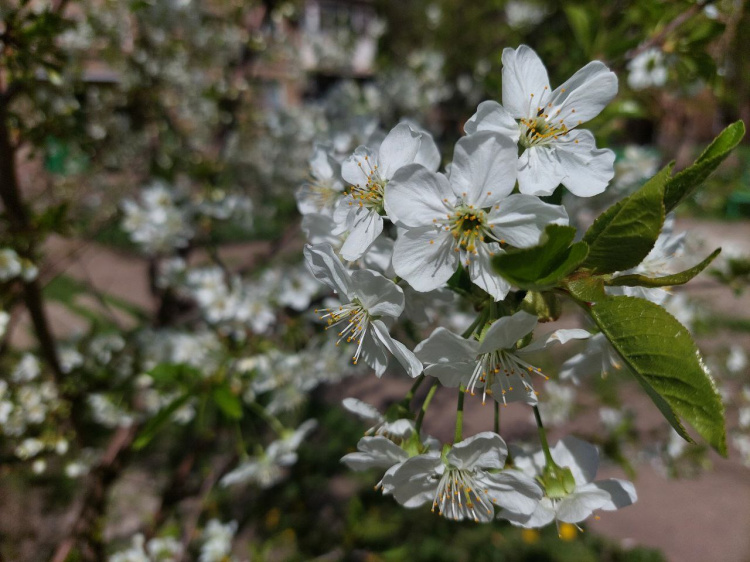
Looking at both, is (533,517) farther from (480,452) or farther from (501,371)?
(501,371)

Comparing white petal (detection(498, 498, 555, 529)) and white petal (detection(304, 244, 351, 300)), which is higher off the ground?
white petal (detection(304, 244, 351, 300))

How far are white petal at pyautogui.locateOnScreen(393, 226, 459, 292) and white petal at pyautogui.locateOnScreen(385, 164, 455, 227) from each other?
23mm

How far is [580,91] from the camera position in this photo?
37.1 inches

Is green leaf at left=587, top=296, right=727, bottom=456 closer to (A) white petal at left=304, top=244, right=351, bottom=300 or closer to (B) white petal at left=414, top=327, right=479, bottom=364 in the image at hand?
(B) white petal at left=414, top=327, right=479, bottom=364

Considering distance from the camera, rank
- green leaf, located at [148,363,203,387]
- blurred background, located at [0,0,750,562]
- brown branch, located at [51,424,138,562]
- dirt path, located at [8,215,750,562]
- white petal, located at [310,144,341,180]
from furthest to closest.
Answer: dirt path, located at [8,215,750,562] < brown branch, located at [51,424,138,562] < blurred background, located at [0,0,750,562] < green leaf, located at [148,363,203,387] < white petal, located at [310,144,341,180]

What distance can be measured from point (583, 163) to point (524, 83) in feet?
0.67

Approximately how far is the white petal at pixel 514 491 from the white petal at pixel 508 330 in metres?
0.28

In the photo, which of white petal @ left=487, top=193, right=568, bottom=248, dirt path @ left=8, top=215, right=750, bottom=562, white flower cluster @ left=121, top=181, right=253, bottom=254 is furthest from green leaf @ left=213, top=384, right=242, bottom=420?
dirt path @ left=8, top=215, right=750, bottom=562

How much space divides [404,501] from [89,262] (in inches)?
379

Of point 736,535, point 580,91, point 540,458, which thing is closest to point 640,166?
point 580,91

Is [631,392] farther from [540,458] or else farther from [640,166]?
[540,458]

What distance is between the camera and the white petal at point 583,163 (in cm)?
86

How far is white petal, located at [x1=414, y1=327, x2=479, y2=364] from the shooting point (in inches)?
30.2

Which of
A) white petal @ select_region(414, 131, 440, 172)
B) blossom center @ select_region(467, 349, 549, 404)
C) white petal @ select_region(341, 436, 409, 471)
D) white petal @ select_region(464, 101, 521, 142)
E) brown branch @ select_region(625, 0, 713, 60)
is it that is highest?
brown branch @ select_region(625, 0, 713, 60)
